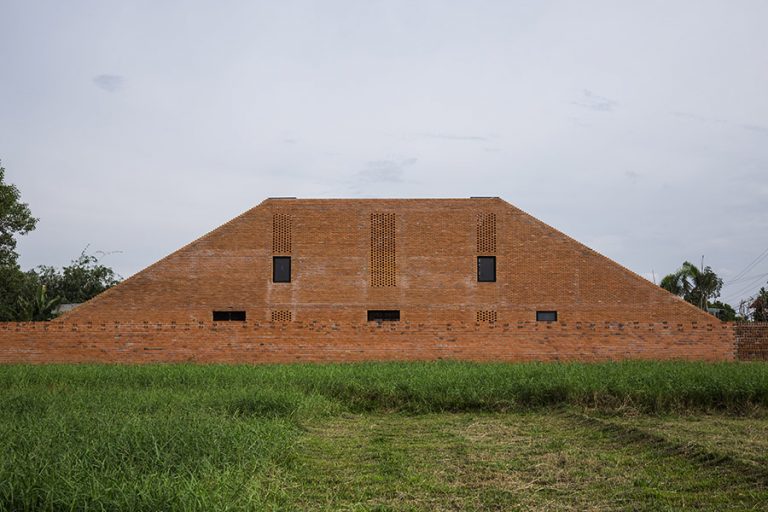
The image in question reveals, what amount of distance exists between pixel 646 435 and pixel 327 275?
55.6 ft

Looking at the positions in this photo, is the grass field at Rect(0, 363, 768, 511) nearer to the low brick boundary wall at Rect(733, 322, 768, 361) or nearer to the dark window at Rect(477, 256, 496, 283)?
the low brick boundary wall at Rect(733, 322, 768, 361)

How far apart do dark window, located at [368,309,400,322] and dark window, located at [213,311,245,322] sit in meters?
4.13

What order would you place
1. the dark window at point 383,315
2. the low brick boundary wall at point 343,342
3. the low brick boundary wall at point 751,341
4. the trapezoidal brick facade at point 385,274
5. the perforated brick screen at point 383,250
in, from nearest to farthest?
the low brick boundary wall at point 343,342 → the low brick boundary wall at point 751,341 → the trapezoidal brick facade at point 385,274 → the dark window at point 383,315 → the perforated brick screen at point 383,250

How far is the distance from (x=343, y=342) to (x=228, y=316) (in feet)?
19.9

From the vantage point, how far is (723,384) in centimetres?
1247

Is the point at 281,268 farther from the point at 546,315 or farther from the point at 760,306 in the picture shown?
the point at 760,306

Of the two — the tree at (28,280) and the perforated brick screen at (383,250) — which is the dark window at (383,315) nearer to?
the perforated brick screen at (383,250)

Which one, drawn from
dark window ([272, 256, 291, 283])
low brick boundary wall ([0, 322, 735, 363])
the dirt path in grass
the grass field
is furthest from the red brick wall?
the dirt path in grass

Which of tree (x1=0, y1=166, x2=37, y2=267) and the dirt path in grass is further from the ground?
tree (x1=0, y1=166, x2=37, y2=267)

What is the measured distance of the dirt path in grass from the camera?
6340 mm

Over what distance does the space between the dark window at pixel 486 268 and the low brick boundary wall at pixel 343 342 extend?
4.58 metres

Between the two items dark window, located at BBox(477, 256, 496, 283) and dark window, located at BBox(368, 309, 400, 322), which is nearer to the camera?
dark window, located at BBox(368, 309, 400, 322)

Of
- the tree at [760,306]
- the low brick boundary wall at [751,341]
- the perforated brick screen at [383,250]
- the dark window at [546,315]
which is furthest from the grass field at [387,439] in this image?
the tree at [760,306]

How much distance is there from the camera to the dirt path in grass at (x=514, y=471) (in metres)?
6.34
